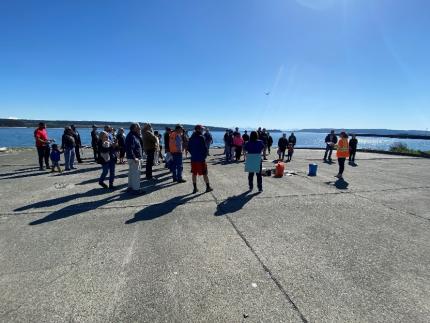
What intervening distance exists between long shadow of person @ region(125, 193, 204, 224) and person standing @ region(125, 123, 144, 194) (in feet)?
4.56

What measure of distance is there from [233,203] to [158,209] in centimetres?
193

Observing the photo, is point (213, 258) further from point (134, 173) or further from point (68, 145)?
point (68, 145)

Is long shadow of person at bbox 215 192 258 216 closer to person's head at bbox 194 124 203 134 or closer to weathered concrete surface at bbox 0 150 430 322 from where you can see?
weathered concrete surface at bbox 0 150 430 322

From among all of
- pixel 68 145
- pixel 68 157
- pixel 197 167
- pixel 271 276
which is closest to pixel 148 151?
pixel 197 167

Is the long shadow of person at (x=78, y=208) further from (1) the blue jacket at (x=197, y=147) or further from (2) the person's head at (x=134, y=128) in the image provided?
(1) the blue jacket at (x=197, y=147)

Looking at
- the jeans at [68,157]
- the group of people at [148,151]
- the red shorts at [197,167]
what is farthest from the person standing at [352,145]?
the jeans at [68,157]

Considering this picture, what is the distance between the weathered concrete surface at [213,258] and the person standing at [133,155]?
1.83ft

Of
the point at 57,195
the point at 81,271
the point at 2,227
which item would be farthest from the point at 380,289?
the point at 57,195

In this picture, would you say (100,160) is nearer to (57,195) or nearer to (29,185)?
(57,195)

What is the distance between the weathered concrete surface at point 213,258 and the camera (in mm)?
2953

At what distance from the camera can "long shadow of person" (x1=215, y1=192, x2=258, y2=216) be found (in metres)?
6.34

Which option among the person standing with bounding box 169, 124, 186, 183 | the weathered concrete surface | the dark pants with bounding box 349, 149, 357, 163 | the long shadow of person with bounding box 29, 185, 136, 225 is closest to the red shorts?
the weathered concrete surface

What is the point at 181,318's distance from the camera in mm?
2789

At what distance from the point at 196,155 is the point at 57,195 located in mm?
4192
